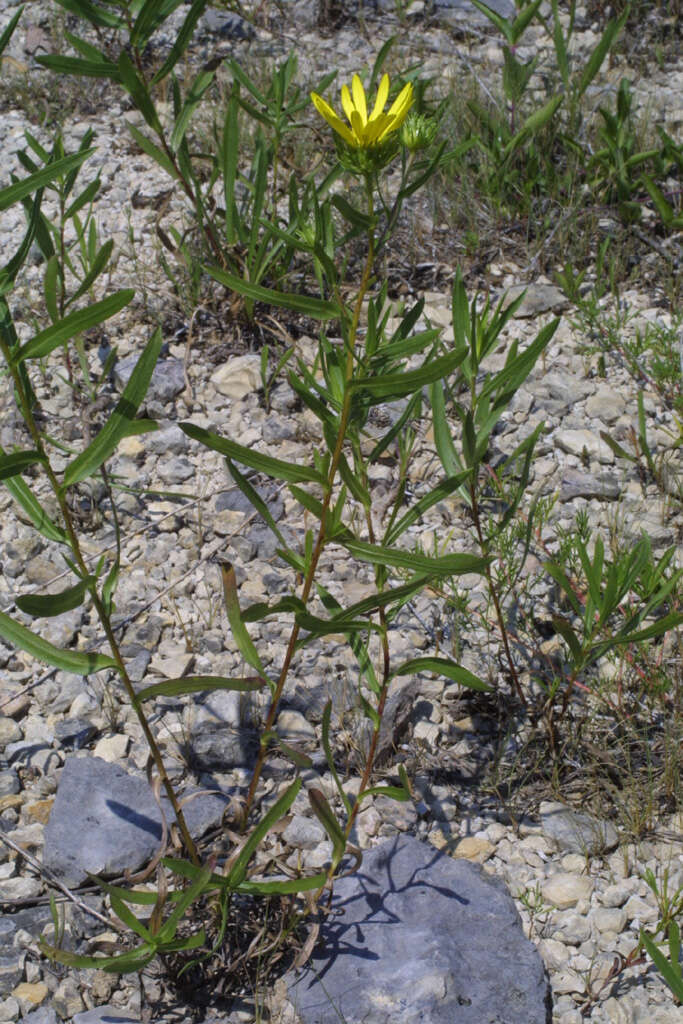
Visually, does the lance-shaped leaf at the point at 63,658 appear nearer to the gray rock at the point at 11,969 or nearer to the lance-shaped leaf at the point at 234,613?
the lance-shaped leaf at the point at 234,613

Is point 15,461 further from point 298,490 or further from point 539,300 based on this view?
point 539,300

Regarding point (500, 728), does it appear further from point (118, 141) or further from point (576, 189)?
point (118, 141)

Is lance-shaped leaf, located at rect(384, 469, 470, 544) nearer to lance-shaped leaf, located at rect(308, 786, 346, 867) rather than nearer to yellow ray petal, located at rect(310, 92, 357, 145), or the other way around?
lance-shaped leaf, located at rect(308, 786, 346, 867)

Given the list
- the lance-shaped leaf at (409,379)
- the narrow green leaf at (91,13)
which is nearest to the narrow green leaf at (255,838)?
the lance-shaped leaf at (409,379)

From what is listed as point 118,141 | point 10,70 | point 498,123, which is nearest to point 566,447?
point 498,123

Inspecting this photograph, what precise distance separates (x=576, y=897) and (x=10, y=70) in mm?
4410

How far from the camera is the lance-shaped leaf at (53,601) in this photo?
1.43 m

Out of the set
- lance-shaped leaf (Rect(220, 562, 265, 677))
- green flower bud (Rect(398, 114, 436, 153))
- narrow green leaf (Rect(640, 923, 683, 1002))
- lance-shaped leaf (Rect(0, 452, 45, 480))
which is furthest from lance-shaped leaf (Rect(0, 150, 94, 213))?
narrow green leaf (Rect(640, 923, 683, 1002))

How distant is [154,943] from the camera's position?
167 cm

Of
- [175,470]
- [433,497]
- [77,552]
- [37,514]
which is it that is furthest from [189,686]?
[175,470]

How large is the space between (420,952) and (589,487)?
4.99 feet

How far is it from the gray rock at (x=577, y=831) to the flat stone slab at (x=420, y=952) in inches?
8.5

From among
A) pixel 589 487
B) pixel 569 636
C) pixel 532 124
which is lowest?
pixel 569 636

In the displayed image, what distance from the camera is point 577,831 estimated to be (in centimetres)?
214
